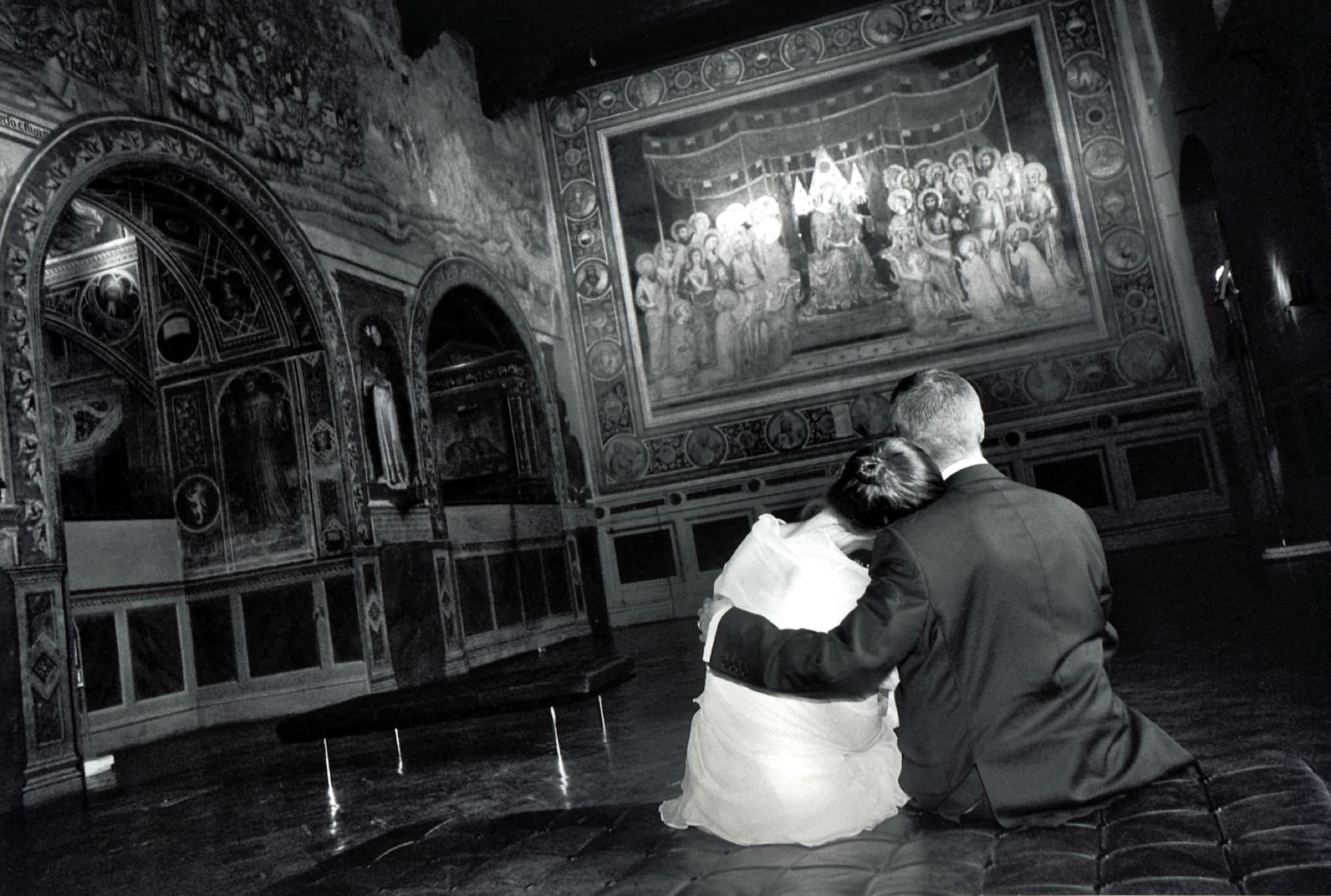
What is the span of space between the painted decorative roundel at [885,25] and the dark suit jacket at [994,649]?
13.6 m

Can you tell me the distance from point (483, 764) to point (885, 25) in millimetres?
12921

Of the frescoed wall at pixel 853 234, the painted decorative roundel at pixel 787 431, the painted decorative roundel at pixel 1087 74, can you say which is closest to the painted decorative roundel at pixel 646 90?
the frescoed wall at pixel 853 234

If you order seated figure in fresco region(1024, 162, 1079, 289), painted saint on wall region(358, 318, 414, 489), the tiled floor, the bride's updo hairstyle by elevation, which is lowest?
the tiled floor

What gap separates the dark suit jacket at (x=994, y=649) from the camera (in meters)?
2.61

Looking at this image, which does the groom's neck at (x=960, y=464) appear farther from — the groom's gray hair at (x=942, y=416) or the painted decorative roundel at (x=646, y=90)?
the painted decorative roundel at (x=646, y=90)

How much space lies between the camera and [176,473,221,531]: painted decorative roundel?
965 centimetres

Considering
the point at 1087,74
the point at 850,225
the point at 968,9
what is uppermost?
the point at 968,9

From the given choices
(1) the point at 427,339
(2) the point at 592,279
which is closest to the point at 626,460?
(2) the point at 592,279

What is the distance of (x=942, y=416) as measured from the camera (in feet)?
9.02

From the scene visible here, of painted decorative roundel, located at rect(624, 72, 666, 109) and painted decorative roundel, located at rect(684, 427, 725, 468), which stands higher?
painted decorative roundel, located at rect(624, 72, 666, 109)

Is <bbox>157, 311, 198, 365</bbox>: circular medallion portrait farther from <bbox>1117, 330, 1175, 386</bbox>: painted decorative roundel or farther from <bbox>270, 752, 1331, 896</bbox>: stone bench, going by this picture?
<bbox>1117, 330, 1175, 386</bbox>: painted decorative roundel

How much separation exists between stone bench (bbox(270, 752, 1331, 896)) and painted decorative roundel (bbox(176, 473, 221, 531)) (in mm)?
6874

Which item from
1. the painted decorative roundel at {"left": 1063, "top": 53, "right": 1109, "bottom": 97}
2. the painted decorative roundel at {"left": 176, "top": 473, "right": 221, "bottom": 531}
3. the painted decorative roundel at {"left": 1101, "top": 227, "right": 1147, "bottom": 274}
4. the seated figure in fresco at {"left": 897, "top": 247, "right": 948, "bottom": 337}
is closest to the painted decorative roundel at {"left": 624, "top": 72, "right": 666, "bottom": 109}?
the seated figure in fresco at {"left": 897, "top": 247, "right": 948, "bottom": 337}

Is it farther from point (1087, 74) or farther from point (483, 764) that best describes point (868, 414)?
point (483, 764)
